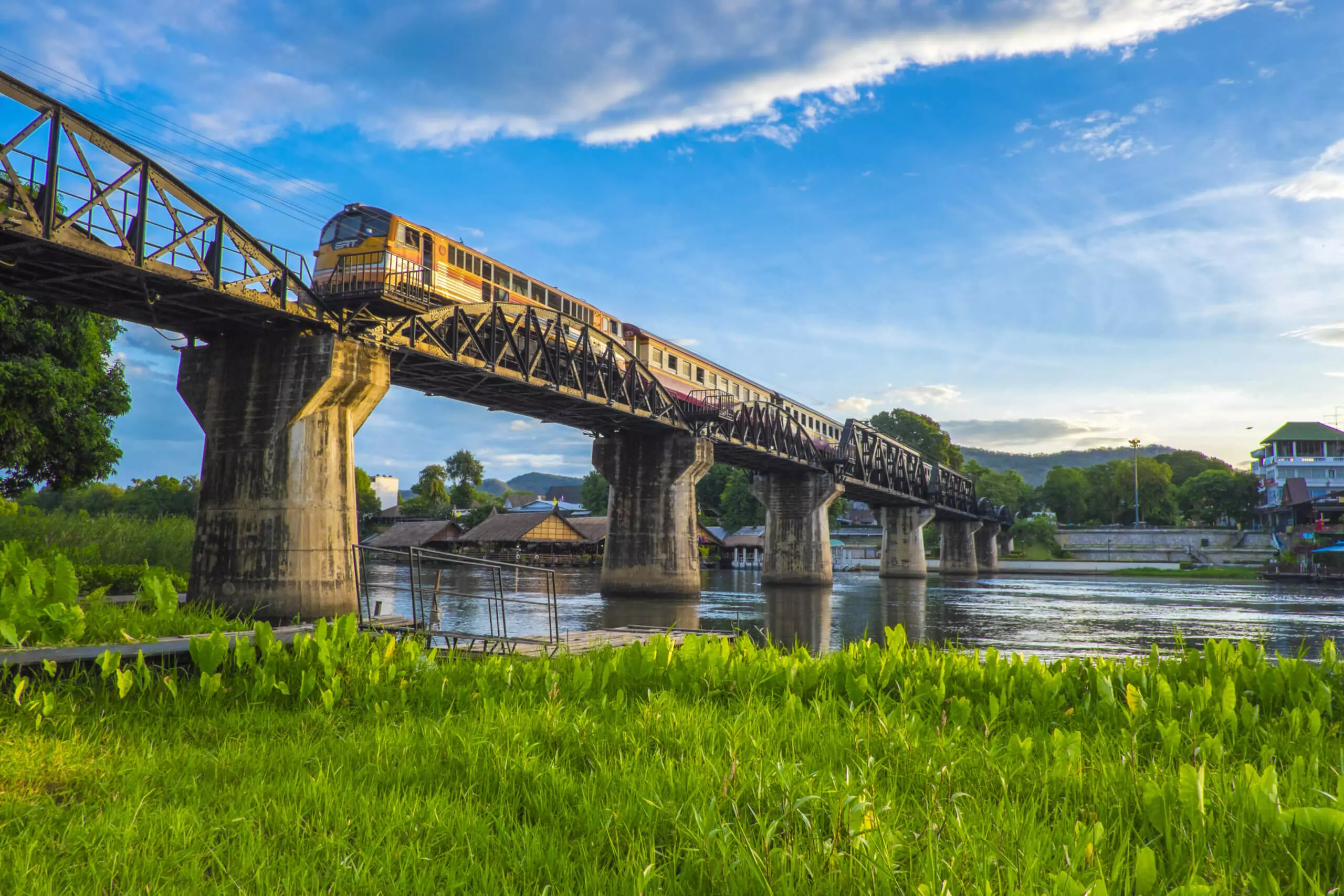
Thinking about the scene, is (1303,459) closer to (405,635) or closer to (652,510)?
(652,510)

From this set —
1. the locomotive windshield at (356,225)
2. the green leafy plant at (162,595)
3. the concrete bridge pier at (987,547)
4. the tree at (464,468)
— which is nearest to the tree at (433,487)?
the tree at (464,468)

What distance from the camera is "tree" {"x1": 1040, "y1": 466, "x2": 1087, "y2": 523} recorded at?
153375 millimetres

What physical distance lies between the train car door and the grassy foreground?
93.4 feet

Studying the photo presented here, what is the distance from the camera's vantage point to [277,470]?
2486 cm

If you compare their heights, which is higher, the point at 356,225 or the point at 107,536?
the point at 356,225

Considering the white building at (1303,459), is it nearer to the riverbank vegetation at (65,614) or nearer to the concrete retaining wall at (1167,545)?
the concrete retaining wall at (1167,545)

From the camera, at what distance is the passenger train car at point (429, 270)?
1266 inches

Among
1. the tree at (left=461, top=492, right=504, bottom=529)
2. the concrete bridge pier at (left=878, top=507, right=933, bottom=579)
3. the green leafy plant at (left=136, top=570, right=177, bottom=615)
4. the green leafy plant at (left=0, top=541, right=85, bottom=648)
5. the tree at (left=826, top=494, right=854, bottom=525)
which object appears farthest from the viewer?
the tree at (left=826, top=494, right=854, bottom=525)

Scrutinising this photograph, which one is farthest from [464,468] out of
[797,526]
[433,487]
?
[797,526]

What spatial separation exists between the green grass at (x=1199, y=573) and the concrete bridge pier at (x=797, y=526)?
147 feet

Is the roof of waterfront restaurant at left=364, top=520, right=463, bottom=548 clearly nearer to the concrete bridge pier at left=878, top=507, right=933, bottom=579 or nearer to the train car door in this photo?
the concrete bridge pier at left=878, top=507, right=933, bottom=579

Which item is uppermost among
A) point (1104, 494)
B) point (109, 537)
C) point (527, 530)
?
point (109, 537)

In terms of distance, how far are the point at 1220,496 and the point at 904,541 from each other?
69.2 metres

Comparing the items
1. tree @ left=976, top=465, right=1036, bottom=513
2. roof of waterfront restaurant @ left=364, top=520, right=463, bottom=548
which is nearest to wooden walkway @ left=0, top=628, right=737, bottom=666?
roof of waterfront restaurant @ left=364, top=520, right=463, bottom=548
